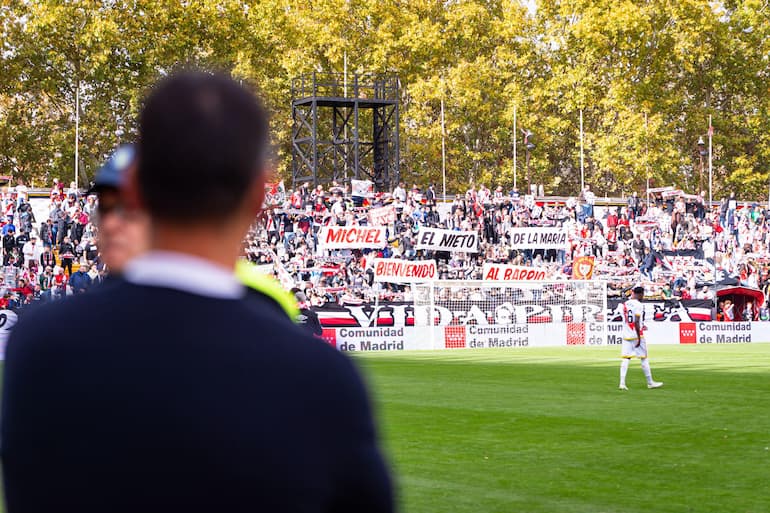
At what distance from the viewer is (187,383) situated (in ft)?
6.47

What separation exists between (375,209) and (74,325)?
142ft

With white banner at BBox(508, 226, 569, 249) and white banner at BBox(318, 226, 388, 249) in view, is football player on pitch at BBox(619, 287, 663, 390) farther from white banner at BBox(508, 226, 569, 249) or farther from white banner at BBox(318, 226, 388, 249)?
white banner at BBox(508, 226, 569, 249)

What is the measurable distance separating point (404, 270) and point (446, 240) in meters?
4.00

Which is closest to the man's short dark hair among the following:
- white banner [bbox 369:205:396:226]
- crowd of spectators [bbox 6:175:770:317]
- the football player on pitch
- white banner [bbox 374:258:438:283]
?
the football player on pitch

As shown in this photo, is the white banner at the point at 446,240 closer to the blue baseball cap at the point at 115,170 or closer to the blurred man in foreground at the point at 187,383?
the blue baseball cap at the point at 115,170

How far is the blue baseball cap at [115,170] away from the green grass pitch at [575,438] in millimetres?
1421

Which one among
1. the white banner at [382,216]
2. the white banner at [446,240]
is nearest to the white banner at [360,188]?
the white banner at [382,216]

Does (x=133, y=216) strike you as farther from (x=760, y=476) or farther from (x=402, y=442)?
(x=402, y=442)

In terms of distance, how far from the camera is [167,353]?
199 centimetres

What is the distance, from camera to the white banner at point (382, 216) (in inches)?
1777

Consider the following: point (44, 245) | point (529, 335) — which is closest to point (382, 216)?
point (529, 335)

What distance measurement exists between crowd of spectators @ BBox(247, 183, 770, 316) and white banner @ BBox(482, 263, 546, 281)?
7.75 feet

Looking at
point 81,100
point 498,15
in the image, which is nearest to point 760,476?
point 81,100

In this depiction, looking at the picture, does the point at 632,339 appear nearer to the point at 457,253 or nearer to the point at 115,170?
the point at 115,170
